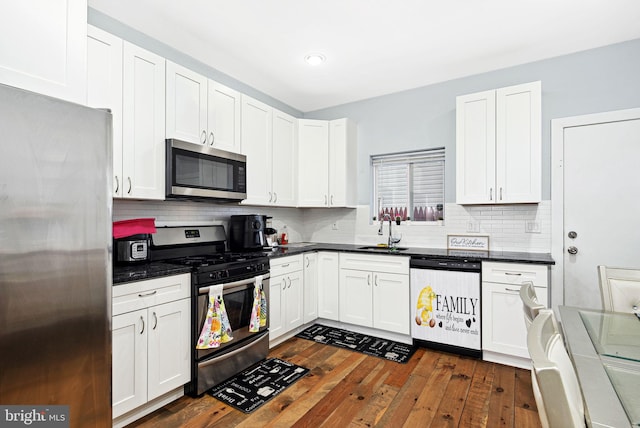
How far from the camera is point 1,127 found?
3.71ft

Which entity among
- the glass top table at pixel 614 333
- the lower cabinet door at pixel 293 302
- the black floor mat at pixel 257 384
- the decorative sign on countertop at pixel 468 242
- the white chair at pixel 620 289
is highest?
the decorative sign on countertop at pixel 468 242

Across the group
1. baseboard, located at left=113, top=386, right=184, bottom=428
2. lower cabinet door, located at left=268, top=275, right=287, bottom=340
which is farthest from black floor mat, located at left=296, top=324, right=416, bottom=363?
baseboard, located at left=113, top=386, right=184, bottom=428

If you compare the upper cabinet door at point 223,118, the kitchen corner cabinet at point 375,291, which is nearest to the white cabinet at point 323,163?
the kitchen corner cabinet at point 375,291

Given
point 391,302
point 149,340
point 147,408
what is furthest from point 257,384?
point 391,302

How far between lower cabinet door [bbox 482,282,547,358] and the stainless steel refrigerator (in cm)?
275

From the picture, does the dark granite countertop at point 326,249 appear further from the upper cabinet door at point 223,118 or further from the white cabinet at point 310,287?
the upper cabinet door at point 223,118

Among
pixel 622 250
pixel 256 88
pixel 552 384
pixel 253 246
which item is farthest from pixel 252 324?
pixel 622 250

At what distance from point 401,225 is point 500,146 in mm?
1332

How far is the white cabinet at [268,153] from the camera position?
3277 mm

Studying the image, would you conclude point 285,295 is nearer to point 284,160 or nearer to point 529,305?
point 284,160

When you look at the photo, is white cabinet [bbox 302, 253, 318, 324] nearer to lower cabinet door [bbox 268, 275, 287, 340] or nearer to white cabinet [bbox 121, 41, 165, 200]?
lower cabinet door [bbox 268, 275, 287, 340]

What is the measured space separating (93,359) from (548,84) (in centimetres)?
399

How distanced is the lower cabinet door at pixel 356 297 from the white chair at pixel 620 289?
1875 millimetres

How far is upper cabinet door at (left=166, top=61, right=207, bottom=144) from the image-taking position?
8.28ft
